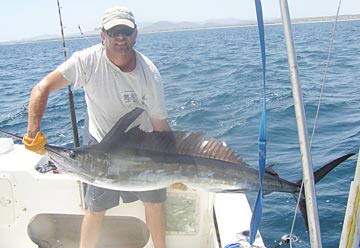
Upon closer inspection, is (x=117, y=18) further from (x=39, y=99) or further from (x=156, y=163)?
(x=156, y=163)

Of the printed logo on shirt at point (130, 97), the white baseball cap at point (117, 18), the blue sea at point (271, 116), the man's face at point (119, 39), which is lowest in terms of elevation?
A: the blue sea at point (271, 116)

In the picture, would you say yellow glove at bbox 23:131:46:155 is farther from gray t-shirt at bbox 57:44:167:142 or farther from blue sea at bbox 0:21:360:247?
blue sea at bbox 0:21:360:247

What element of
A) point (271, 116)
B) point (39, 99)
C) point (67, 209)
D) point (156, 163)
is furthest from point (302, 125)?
point (271, 116)

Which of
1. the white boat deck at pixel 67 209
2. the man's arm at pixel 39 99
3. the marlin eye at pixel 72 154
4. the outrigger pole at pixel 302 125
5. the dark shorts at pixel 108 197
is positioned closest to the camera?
the outrigger pole at pixel 302 125

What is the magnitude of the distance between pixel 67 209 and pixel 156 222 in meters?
0.64

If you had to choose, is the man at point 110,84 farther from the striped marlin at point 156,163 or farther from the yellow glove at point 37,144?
the striped marlin at point 156,163

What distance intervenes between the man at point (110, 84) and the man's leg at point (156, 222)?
6cm

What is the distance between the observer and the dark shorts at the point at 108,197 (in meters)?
2.73

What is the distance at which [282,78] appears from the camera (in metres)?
11.8

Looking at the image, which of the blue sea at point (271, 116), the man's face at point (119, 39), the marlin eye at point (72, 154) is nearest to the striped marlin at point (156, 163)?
the marlin eye at point (72, 154)

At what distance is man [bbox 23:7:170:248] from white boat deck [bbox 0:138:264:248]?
26cm

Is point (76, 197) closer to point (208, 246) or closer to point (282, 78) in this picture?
point (208, 246)

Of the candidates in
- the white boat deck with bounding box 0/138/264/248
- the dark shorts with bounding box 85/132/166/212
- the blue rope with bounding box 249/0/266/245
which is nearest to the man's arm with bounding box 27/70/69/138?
the dark shorts with bounding box 85/132/166/212

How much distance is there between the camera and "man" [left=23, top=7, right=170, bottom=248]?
2377mm
